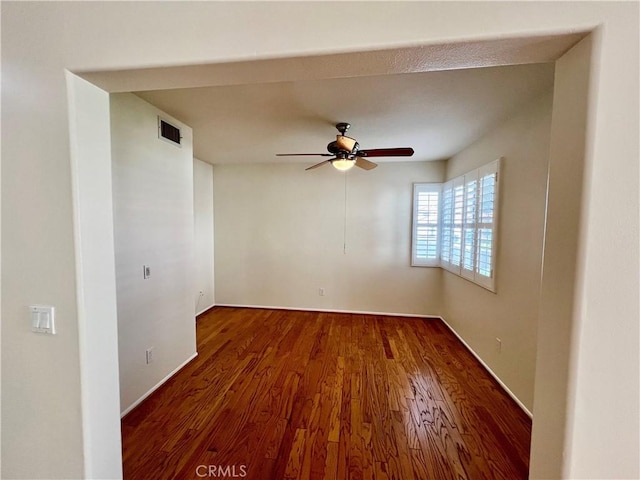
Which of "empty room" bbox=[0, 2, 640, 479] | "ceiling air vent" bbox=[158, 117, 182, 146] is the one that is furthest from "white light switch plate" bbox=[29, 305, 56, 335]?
"ceiling air vent" bbox=[158, 117, 182, 146]

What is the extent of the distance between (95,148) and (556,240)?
1.74 metres

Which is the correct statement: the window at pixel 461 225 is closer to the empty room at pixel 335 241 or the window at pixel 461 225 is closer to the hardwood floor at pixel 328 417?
the empty room at pixel 335 241

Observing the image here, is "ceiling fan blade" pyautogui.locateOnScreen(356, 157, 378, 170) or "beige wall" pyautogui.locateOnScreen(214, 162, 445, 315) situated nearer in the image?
"ceiling fan blade" pyautogui.locateOnScreen(356, 157, 378, 170)

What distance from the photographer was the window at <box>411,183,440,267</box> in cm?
396

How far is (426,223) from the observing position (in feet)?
13.1

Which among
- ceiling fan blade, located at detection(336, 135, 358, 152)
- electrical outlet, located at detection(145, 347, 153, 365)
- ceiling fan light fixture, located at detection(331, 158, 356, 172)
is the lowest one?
electrical outlet, located at detection(145, 347, 153, 365)

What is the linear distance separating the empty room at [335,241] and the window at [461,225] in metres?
0.03

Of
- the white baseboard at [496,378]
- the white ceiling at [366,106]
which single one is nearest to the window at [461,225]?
the white ceiling at [366,106]

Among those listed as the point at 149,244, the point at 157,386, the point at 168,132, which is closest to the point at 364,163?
the point at 168,132

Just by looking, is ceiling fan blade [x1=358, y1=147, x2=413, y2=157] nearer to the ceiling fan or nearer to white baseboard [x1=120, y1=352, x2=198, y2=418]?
the ceiling fan

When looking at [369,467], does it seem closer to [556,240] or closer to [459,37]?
[556,240]

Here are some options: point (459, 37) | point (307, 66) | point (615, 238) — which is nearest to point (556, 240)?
point (615, 238)

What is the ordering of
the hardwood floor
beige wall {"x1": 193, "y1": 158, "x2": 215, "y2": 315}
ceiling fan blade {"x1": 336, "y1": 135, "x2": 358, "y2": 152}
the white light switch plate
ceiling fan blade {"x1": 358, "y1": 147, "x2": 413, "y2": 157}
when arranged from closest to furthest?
the white light switch plate, the hardwood floor, ceiling fan blade {"x1": 336, "y1": 135, "x2": 358, "y2": 152}, ceiling fan blade {"x1": 358, "y1": 147, "x2": 413, "y2": 157}, beige wall {"x1": 193, "y1": 158, "x2": 215, "y2": 315}

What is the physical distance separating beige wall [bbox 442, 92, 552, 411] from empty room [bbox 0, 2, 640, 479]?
→ 0.9 inches
